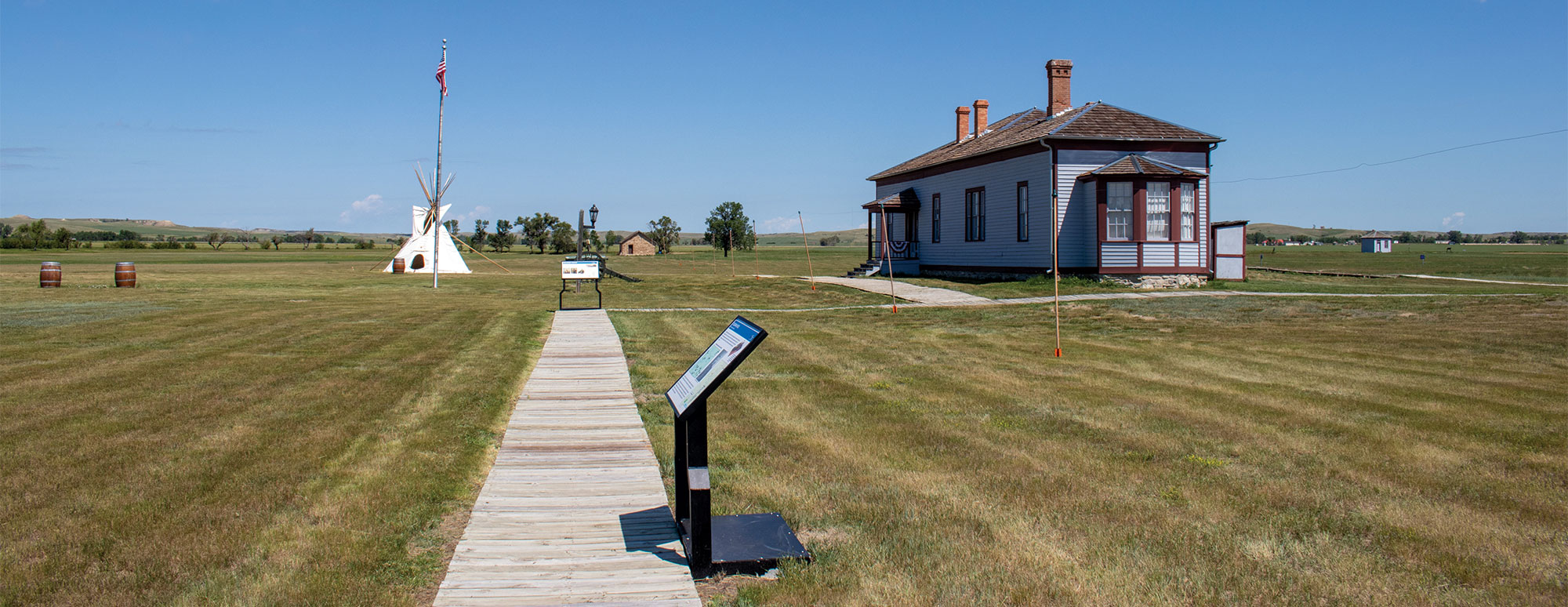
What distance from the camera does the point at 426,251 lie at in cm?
4759

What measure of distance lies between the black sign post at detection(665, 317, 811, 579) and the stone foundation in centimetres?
2342

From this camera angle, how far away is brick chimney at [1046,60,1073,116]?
3080 cm

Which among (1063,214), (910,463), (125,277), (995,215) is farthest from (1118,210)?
(125,277)

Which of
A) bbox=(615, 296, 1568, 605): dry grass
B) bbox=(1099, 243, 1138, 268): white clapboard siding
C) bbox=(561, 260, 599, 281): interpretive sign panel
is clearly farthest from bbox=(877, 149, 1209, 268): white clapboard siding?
bbox=(615, 296, 1568, 605): dry grass

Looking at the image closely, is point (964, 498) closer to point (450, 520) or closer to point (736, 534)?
point (736, 534)

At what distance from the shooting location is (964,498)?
5.87 m

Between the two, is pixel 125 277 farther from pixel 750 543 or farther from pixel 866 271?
pixel 750 543

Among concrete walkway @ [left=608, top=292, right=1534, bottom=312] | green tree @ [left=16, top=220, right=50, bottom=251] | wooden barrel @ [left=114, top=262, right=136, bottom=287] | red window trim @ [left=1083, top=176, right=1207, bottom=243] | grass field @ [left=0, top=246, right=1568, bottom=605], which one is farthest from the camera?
green tree @ [left=16, top=220, right=50, bottom=251]

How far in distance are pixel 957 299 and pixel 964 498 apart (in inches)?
705

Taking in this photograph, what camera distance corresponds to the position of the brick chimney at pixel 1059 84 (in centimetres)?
3080

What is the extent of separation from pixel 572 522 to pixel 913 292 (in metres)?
21.3

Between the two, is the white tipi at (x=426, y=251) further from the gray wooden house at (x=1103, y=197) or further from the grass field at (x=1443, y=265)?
the grass field at (x=1443, y=265)

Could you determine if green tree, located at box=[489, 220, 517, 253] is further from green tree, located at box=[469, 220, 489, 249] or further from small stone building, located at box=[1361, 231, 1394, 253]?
small stone building, located at box=[1361, 231, 1394, 253]

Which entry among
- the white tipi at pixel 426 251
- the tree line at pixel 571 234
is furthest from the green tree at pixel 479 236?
the white tipi at pixel 426 251
